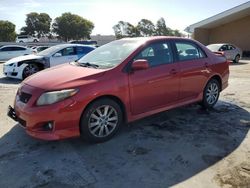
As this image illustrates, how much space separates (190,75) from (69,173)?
3.08 meters

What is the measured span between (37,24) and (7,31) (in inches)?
491

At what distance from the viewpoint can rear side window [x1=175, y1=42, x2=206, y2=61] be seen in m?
5.45

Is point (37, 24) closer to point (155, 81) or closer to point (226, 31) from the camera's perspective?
point (226, 31)

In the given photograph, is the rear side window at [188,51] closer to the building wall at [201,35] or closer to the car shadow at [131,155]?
the car shadow at [131,155]

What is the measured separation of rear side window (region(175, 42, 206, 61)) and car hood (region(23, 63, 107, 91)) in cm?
178

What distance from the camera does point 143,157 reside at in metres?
3.94

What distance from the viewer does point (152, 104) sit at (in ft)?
16.3

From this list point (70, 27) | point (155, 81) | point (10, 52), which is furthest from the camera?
point (70, 27)

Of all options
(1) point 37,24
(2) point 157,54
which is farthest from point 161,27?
(2) point 157,54

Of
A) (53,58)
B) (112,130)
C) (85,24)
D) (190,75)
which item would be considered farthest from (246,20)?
(85,24)

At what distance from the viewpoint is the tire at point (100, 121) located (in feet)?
13.7

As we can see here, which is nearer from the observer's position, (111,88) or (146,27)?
(111,88)

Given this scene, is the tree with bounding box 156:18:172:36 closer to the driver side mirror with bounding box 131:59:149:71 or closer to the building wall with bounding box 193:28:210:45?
the building wall with bounding box 193:28:210:45

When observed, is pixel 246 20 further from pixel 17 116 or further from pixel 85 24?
pixel 85 24
